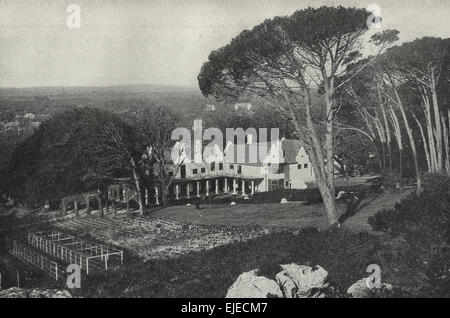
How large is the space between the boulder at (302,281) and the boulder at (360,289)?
2.44ft

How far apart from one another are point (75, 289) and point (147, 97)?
43423 mm

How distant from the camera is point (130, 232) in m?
25.8

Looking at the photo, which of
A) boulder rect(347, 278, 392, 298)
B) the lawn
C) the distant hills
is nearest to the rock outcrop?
boulder rect(347, 278, 392, 298)

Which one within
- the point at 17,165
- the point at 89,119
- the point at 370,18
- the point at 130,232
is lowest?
the point at 130,232

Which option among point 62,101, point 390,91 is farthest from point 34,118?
point 390,91

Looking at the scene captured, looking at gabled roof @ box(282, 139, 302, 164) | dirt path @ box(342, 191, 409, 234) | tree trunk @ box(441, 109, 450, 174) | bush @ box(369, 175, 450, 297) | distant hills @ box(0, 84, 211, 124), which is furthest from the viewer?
gabled roof @ box(282, 139, 302, 164)

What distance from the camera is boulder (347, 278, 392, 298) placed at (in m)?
10.9

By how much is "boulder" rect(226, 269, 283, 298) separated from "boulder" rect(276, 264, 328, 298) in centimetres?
57

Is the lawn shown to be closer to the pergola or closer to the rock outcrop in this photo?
the pergola

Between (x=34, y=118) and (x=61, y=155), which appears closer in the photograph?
(x=61, y=155)

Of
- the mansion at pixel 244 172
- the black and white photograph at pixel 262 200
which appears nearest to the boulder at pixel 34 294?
the black and white photograph at pixel 262 200

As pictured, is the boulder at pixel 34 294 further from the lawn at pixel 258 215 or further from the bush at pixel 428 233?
the lawn at pixel 258 215

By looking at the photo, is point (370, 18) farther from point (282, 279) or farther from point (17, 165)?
point (17, 165)

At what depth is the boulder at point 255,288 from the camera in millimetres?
10828
